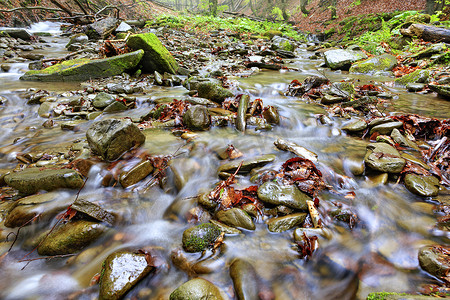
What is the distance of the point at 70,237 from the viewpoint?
2.31 meters

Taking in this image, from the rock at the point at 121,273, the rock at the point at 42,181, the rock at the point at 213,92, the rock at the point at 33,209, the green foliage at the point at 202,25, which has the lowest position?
the rock at the point at 121,273

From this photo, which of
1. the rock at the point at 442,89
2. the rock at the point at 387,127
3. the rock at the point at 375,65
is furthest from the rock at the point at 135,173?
the rock at the point at 375,65

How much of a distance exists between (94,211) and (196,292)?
5.53ft

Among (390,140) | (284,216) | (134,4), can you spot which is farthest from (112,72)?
(134,4)

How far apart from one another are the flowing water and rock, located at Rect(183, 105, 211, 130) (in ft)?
1.34

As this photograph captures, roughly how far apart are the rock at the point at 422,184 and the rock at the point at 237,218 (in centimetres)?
241

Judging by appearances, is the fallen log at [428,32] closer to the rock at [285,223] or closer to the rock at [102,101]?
the rock at [285,223]

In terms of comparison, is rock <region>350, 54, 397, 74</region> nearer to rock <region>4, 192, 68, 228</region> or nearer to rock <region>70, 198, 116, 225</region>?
rock <region>70, 198, 116, 225</region>

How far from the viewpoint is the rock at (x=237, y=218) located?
2553mm

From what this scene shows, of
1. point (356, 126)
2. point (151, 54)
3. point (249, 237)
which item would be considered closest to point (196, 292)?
point (249, 237)

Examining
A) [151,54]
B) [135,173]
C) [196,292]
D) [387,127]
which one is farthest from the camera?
[151,54]

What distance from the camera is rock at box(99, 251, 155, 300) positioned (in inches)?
74.4

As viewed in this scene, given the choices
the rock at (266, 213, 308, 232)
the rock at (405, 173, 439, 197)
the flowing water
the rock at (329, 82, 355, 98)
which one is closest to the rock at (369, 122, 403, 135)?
the flowing water

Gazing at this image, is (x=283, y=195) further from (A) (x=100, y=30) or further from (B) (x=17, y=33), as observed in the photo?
(B) (x=17, y=33)
